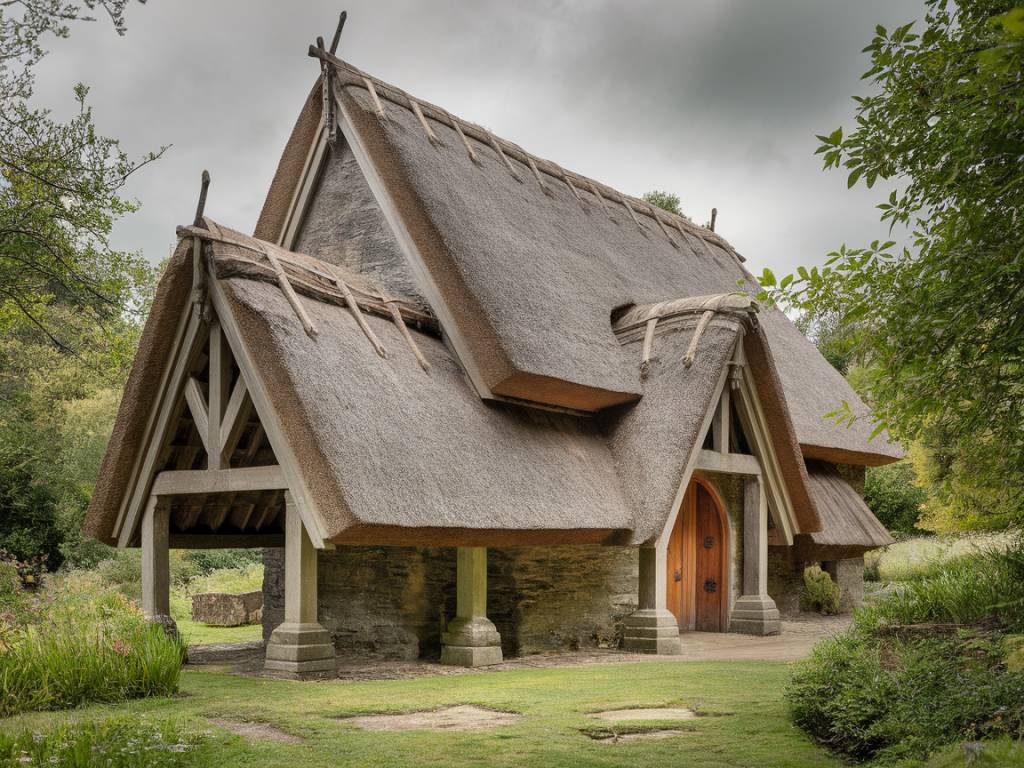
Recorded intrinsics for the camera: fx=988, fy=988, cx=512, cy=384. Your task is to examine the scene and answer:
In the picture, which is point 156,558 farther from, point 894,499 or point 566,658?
point 894,499

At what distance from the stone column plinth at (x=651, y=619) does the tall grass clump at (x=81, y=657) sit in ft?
19.4

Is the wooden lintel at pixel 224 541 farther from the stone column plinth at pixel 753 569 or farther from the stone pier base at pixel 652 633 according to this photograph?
the stone column plinth at pixel 753 569

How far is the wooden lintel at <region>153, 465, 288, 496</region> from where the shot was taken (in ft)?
33.6

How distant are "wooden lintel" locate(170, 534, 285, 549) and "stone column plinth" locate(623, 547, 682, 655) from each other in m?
5.15

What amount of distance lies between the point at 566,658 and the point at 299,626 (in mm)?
3578

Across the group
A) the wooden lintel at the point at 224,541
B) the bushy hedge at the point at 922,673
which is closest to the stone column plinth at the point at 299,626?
the wooden lintel at the point at 224,541

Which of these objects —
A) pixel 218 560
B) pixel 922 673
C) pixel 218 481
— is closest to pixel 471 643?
pixel 218 481

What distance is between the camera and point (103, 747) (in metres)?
6.08

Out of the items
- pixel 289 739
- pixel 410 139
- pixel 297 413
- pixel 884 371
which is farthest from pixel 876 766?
pixel 410 139

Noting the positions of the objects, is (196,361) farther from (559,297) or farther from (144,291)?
(144,291)

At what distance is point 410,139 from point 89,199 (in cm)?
442

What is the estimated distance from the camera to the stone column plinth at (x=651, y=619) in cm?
1261

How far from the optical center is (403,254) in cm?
1370

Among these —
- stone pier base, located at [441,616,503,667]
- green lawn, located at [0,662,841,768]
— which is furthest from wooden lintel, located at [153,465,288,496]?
stone pier base, located at [441,616,503,667]
